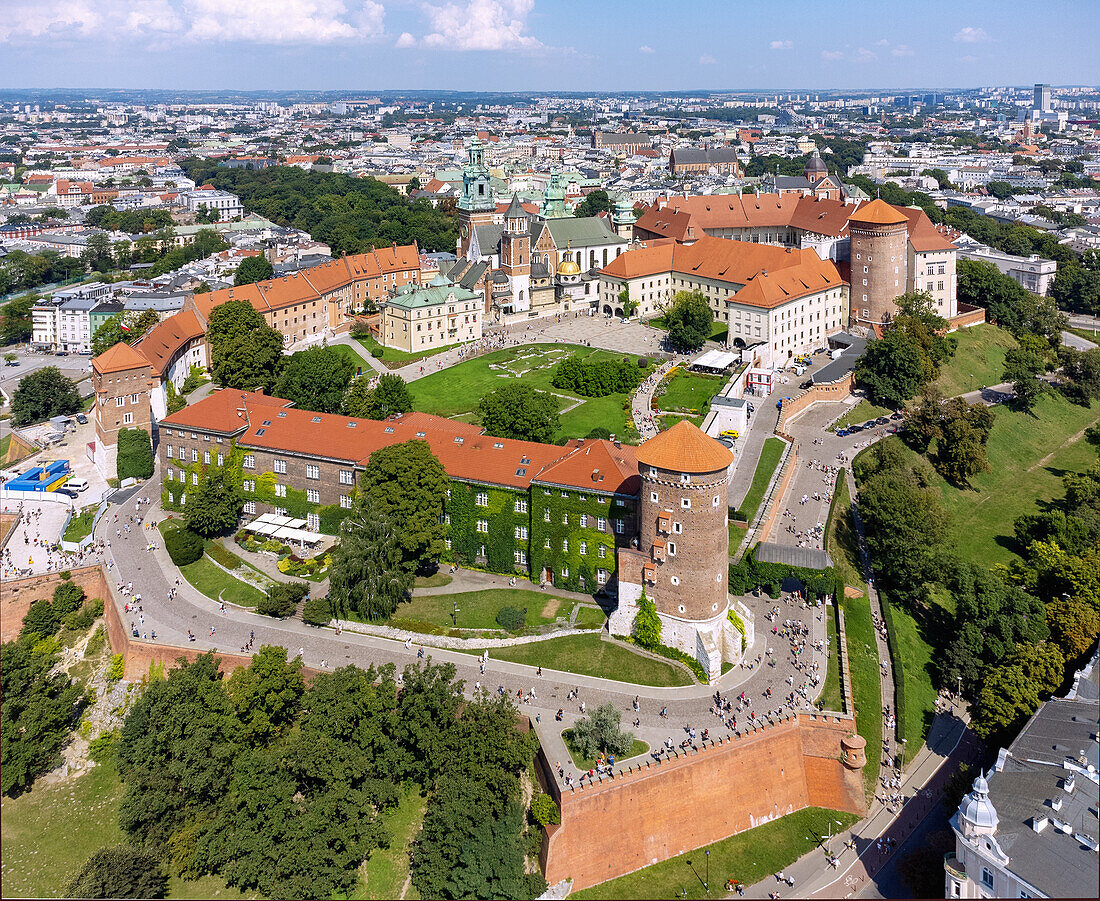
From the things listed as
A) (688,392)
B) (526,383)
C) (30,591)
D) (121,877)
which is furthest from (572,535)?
(30,591)

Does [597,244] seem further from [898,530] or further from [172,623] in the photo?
[172,623]

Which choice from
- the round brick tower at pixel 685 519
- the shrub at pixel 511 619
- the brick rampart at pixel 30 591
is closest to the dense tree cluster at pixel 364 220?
the brick rampart at pixel 30 591

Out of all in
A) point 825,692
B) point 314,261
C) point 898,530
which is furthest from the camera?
point 314,261

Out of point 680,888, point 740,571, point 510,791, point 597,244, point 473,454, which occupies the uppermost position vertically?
point 597,244

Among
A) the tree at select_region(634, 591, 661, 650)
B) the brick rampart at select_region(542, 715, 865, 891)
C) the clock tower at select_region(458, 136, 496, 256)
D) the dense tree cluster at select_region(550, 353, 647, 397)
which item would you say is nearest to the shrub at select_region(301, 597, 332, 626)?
the tree at select_region(634, 591, 661, 650)

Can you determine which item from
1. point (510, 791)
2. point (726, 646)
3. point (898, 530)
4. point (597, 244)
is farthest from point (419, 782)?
point (597, 244)

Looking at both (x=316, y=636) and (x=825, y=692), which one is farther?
(x=316, y=636)

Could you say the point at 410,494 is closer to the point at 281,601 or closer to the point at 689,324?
the point at 281,601
